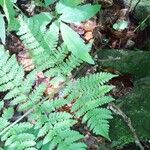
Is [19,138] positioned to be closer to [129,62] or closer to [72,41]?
[72,41]

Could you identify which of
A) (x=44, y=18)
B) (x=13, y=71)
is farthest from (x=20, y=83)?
(x=44, y=18)

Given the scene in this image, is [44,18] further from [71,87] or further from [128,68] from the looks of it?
[128,68]

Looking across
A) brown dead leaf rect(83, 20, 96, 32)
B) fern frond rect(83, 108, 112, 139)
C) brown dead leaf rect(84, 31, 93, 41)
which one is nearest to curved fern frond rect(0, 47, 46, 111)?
fern frond rect(83, 108, 112, 139)

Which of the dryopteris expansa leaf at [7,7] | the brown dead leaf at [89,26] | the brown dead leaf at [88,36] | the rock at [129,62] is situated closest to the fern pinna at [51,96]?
the dryopteris expansa leaf at [7,7]

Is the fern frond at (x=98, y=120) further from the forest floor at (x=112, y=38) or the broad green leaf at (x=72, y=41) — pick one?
the forest floor at (x=112, y=38)

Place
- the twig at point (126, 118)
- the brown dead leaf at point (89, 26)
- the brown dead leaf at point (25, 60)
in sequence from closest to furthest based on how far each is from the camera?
1. the twig at point (126, 118)
2. the brown dead leaf at point (25, 60)
3. the brown dead leaf at point (89, 26)
